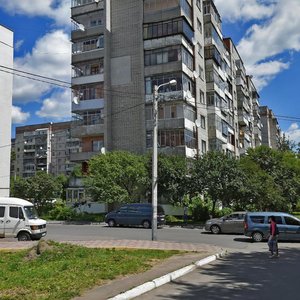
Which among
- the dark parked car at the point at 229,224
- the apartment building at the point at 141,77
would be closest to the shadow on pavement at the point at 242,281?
the dark parked car at the point at 229,224

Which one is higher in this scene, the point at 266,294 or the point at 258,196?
the point at 258,196

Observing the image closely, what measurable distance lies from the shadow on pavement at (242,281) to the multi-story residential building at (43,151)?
425 ft

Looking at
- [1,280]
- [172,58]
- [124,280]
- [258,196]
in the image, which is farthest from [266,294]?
[172,58]

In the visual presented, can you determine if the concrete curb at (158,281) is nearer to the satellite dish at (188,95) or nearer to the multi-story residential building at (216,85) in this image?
the satellite dish at (188,95)

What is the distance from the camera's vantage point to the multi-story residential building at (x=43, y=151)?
14250 cm

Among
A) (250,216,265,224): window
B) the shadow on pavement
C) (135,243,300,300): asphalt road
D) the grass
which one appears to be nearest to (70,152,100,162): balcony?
(250,216,265,224): window

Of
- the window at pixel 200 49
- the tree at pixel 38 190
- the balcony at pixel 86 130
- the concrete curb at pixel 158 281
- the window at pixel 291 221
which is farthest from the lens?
the tree at pixel 38 190

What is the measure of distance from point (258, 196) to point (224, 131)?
21.1 metres

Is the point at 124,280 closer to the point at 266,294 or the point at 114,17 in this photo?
the point at 266,294

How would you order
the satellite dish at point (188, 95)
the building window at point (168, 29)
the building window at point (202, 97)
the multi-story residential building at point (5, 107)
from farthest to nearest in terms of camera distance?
the building window at point (202, 97), the building window at point (168, 29), the satellite dish at point (188, 95), the multi-story residential building at point (5, 107)

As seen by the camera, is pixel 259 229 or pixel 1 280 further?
pixel 259 229

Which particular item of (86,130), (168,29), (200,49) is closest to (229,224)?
(86,130)

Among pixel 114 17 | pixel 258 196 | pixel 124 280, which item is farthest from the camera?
pixel 114 17

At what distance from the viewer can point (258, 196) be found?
36000 mm
